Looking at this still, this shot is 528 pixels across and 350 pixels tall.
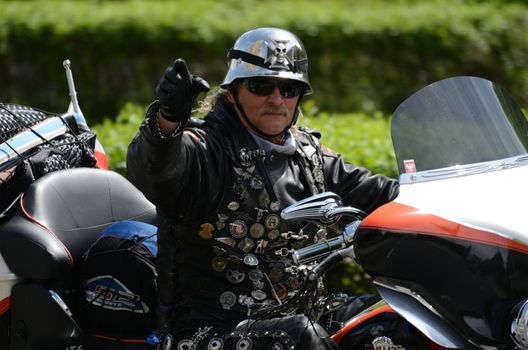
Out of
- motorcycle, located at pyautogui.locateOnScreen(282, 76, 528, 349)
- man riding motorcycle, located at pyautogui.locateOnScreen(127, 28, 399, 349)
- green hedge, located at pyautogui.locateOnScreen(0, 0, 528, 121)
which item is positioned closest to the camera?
motorcycle, located at pyautogui.locateOnScreen(282, 76, 528, 349)

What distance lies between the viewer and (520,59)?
1144 centimetres

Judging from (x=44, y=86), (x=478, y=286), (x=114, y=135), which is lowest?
(x=44, y=86)

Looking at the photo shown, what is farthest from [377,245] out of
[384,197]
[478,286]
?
[384,197]

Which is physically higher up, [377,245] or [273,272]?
[377,245]

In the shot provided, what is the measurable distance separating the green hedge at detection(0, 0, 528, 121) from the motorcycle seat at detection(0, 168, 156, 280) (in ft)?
22.5

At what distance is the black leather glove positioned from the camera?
10.7 feet

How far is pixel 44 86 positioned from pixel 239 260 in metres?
8.26

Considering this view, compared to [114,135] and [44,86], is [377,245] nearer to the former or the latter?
[114,135]

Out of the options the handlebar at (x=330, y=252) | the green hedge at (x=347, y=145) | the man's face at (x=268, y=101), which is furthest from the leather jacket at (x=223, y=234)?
the green hedge at (x=347, y=145)

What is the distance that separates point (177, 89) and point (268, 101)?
0.70 meters

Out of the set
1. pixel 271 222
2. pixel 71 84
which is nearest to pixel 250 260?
pixel 271 222

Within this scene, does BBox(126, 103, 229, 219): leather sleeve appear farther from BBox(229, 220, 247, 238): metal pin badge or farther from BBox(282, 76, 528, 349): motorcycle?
BBox(282, 76, 528, 349): motorcycle

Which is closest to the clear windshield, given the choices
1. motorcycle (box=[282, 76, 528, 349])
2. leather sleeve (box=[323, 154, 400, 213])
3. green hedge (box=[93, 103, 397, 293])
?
motorcycle (box=[282, 76, 528, 349])

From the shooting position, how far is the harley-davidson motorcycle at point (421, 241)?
2.90 metres
